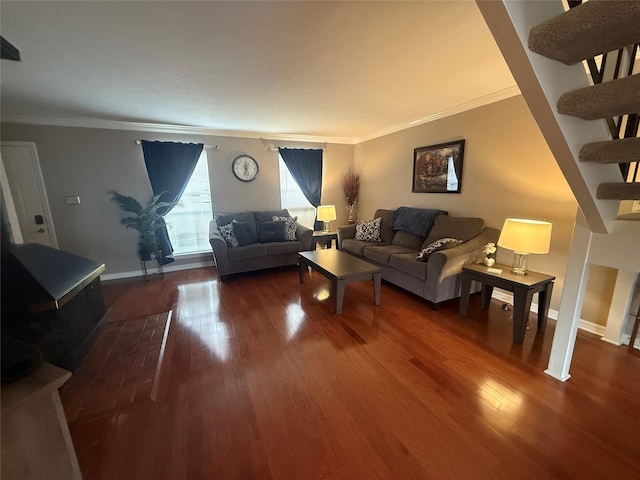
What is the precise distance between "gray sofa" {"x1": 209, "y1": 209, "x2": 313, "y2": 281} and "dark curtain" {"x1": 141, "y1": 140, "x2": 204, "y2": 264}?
74 centimetres

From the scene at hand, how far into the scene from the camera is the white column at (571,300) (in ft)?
5.43

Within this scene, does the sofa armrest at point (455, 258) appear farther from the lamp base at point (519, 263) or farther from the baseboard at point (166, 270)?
the baseboard at point (166, 270)

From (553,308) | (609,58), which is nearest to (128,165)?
(609,58)

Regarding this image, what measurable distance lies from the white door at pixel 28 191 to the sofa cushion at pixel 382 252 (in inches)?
176

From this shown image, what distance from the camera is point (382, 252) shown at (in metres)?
3.39

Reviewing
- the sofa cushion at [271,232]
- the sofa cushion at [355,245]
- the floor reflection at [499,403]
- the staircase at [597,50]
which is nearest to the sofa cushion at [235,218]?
the sofa cushion at [271,232]

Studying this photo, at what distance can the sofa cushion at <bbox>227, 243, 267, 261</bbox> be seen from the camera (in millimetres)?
3678

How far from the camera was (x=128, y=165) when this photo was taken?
379 centimetres

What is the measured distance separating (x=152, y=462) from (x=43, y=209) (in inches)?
154

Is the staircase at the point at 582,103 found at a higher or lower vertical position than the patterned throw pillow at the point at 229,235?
higher

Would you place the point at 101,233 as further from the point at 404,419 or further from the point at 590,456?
the point at 590,456

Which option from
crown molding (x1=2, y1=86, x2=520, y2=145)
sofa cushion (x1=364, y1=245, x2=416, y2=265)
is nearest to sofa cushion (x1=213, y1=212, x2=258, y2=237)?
crown molding (x1=2, y1=86, x2=520, y2=145)

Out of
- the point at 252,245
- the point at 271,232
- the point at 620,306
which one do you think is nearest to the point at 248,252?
the point at 252,245

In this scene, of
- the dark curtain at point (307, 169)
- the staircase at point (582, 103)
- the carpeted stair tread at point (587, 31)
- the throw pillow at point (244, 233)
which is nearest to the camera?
the carpeted stair tread at point (587, 31)
